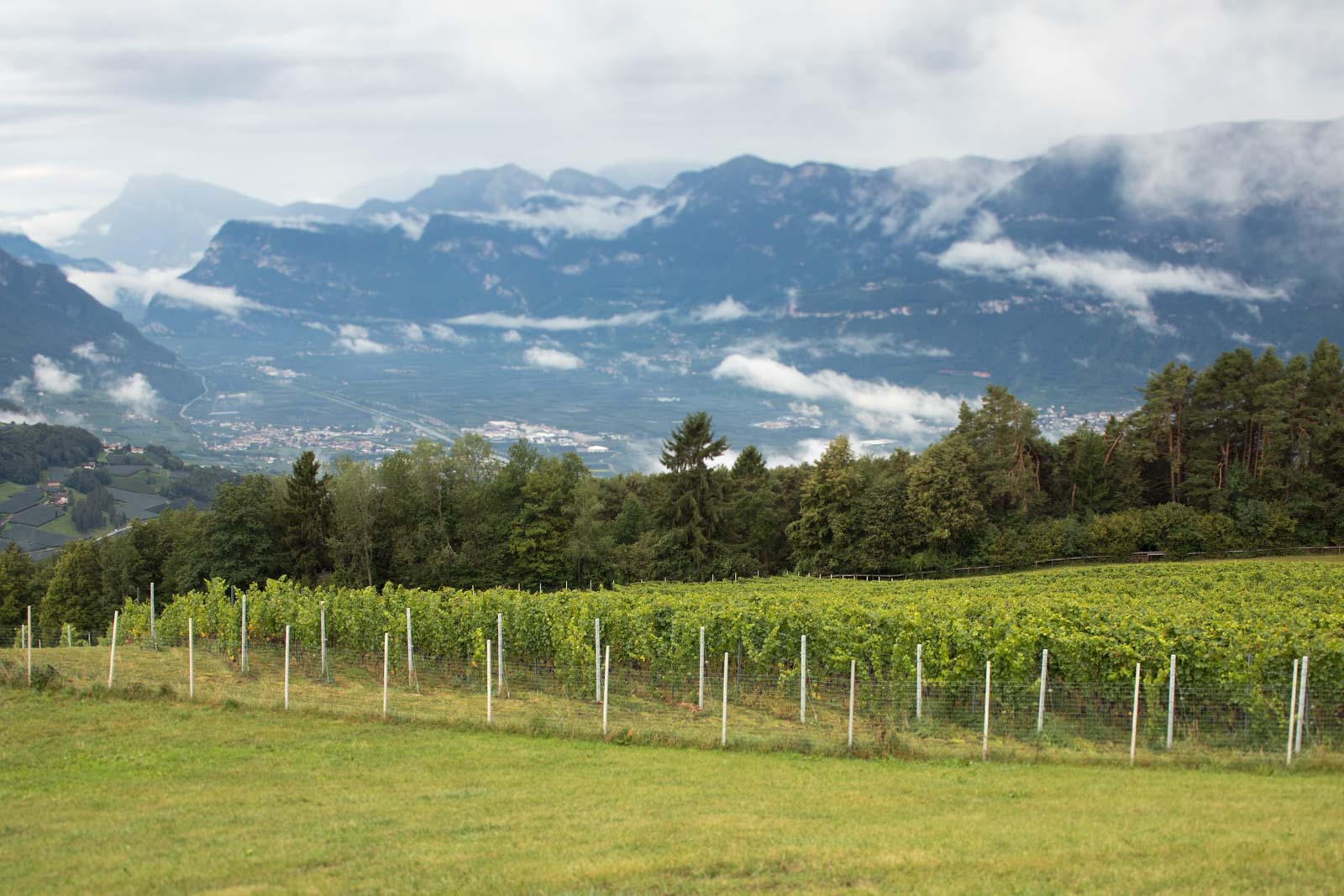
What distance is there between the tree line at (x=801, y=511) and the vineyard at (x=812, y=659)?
22.6 m

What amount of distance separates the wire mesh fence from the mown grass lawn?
1301mm

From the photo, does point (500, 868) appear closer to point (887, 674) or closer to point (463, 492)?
point (887, 674)

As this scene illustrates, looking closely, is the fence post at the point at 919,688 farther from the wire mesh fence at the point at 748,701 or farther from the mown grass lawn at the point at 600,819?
the mown grass lawn at the point at 600,819

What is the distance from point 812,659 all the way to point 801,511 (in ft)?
122

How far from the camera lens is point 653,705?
77.4ft

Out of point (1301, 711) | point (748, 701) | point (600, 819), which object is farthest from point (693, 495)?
point (600, 819)

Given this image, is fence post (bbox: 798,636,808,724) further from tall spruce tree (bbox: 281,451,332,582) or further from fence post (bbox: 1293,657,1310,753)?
tall spruce tree (bbox: 281,451,332,582)

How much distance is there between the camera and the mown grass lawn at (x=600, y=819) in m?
10.5

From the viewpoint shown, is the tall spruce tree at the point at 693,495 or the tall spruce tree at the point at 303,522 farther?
the tall spruce tree at the point at 693,495

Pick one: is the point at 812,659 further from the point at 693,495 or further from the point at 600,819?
the point at 693,495

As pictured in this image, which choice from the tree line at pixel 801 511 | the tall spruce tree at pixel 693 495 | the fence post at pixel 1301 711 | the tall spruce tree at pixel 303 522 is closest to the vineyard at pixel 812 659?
the fence post at pixel 1301 711

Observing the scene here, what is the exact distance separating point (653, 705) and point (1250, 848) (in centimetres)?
1480

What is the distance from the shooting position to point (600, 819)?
1297 centimetres

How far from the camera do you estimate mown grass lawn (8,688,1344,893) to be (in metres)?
10.5
